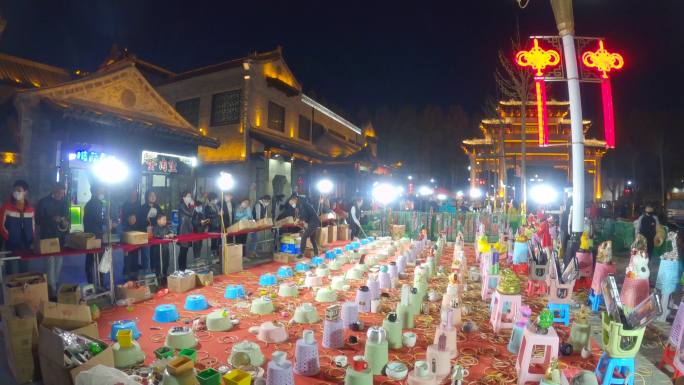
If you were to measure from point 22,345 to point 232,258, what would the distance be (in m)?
5.36

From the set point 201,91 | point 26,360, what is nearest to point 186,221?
point 26,360

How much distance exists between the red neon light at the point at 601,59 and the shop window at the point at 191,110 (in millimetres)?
16982

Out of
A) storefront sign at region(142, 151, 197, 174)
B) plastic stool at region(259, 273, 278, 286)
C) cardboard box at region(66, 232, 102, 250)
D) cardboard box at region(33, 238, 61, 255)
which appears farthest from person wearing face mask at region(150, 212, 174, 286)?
storefront sign at region(142, 151, 197, 174)

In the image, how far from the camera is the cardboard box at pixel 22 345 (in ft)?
13.1

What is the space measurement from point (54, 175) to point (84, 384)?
32.8 feet

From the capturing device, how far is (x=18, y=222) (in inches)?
269

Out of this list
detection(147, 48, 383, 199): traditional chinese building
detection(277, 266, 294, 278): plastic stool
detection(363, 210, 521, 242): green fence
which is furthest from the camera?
detection(147, 48, 383, 199): traditional chinese building

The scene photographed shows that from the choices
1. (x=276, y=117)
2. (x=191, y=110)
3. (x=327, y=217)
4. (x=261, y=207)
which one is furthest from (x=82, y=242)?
(x=276, y=117)

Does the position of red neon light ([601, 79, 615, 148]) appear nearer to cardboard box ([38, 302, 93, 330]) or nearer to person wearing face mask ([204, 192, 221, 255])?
person wearing face mask ([204, 192, 221, 255])

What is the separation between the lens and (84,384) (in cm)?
297

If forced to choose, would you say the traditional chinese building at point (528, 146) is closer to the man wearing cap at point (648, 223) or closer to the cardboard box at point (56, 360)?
the man wearing cap at point (648, 223)

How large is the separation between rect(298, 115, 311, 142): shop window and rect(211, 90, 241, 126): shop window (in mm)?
5341

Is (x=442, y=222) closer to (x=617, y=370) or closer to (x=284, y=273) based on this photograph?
(x=284, y=273)

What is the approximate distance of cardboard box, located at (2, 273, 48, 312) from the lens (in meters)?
5.08
